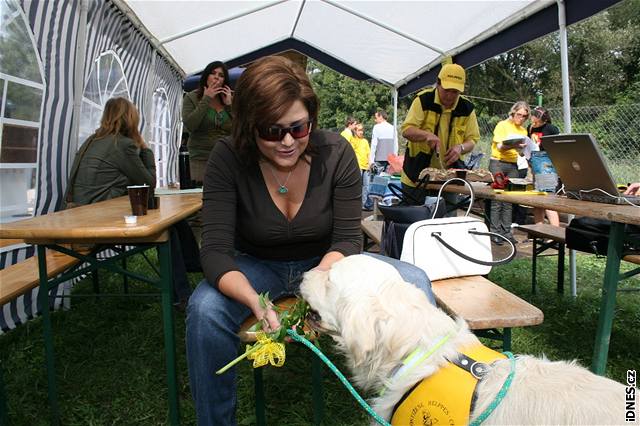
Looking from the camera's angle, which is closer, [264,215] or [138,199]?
[264,215]

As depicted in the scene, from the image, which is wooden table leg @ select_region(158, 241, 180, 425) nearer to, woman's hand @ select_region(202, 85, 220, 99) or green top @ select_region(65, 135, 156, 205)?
green top @ select_region(65, 135, 156, 205)

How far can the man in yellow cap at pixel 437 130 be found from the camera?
4804 mm

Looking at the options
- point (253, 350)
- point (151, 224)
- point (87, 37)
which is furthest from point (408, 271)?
point (87, 37)

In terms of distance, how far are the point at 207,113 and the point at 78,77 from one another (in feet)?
4.48

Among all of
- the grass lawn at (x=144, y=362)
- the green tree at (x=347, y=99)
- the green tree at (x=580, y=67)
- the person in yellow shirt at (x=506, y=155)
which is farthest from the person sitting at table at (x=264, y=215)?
the green tree at (x=347, y=99)

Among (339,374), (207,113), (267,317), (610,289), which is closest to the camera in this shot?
(339,374)

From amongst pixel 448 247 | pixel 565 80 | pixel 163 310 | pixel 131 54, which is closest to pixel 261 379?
pixel 163 310

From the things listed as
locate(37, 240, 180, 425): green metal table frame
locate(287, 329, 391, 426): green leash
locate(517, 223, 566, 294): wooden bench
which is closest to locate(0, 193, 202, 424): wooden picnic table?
locate(37, 240, 180, 425): green metal table frame

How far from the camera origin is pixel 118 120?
4.52m

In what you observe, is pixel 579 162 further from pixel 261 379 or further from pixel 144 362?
pixel 144 362

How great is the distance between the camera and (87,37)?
4992mm

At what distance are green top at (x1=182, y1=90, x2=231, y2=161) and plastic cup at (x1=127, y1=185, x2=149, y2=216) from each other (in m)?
2.22

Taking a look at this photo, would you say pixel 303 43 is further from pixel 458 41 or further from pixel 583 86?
pixel 583 86

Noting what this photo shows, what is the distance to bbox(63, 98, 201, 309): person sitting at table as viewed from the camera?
4.31 meters
